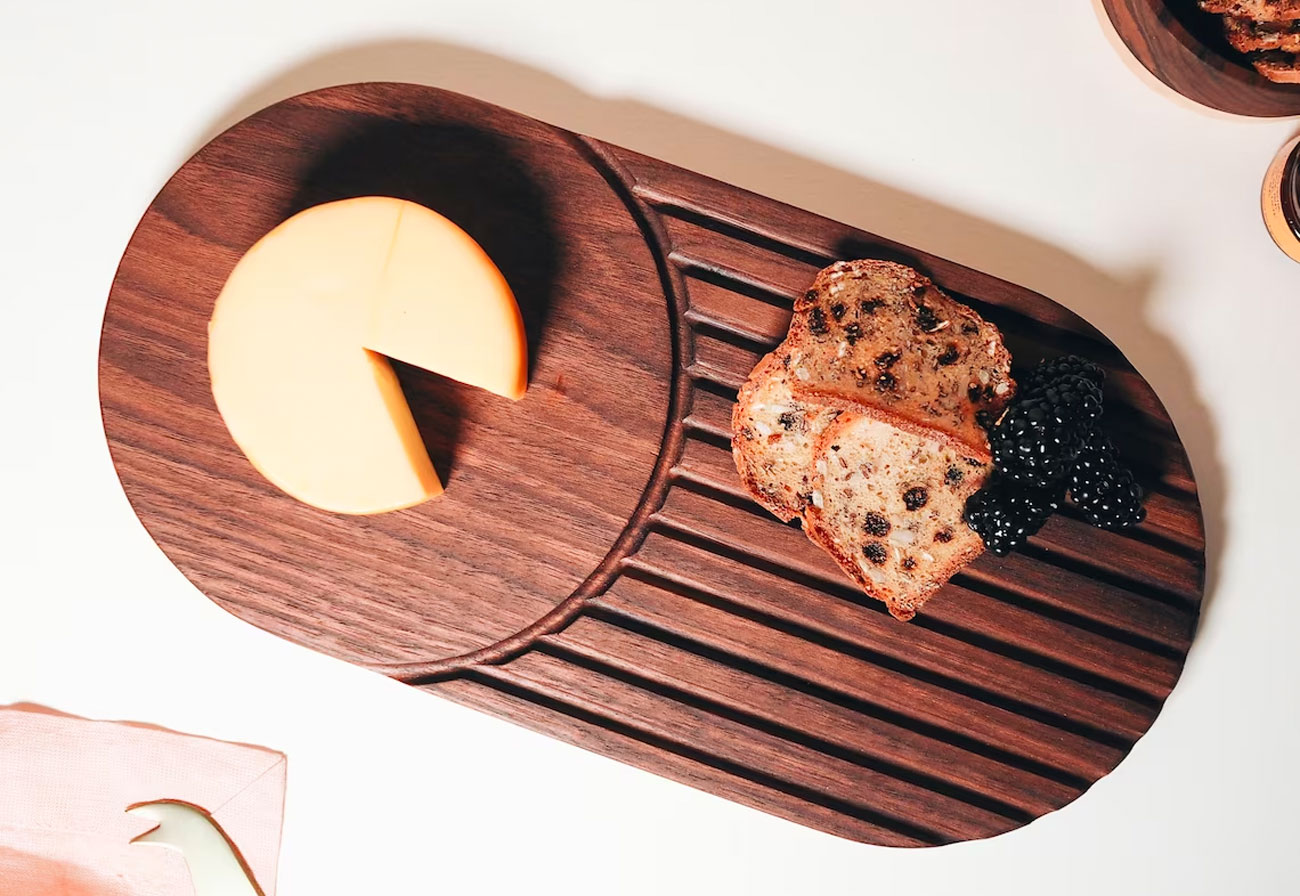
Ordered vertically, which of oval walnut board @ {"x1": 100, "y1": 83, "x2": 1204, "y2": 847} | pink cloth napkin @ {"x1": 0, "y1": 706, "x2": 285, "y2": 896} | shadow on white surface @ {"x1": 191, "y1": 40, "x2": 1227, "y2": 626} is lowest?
pink cloth napkin @ {"x1": 0, "y1": 706, "x2": 285, "y2": 896}

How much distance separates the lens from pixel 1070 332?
62.8 inches

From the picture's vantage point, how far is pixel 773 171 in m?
1.68

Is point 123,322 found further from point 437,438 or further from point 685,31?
point 685,31

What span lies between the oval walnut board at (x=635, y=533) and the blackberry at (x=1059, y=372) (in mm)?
153

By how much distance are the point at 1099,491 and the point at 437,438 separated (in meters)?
1.22

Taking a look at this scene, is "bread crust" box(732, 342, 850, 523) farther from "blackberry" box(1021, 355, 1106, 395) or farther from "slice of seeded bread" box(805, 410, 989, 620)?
"blackberry" box(1021, 355, 1106, 395)

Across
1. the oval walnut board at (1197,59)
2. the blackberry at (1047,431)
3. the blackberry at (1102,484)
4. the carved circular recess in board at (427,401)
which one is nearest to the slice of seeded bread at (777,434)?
the carved circular recess in board at (427,401)

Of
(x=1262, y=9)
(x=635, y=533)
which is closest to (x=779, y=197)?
(x=635, y=533)

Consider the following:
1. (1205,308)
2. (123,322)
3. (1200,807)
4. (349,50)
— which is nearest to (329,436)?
(123,322)

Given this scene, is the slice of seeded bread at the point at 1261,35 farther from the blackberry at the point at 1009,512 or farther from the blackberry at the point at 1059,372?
the blackberry at the point at 1009,512

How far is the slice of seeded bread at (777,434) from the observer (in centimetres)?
147

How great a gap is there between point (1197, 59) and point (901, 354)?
77 centimetres

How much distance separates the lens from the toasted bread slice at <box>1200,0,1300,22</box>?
1.39 meters

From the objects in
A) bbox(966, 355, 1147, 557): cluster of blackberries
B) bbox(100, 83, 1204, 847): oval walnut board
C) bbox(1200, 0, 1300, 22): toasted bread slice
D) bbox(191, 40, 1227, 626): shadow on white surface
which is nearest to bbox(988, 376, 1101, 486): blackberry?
bbox(966, 355, 1147, 557): cluster of blackberries
